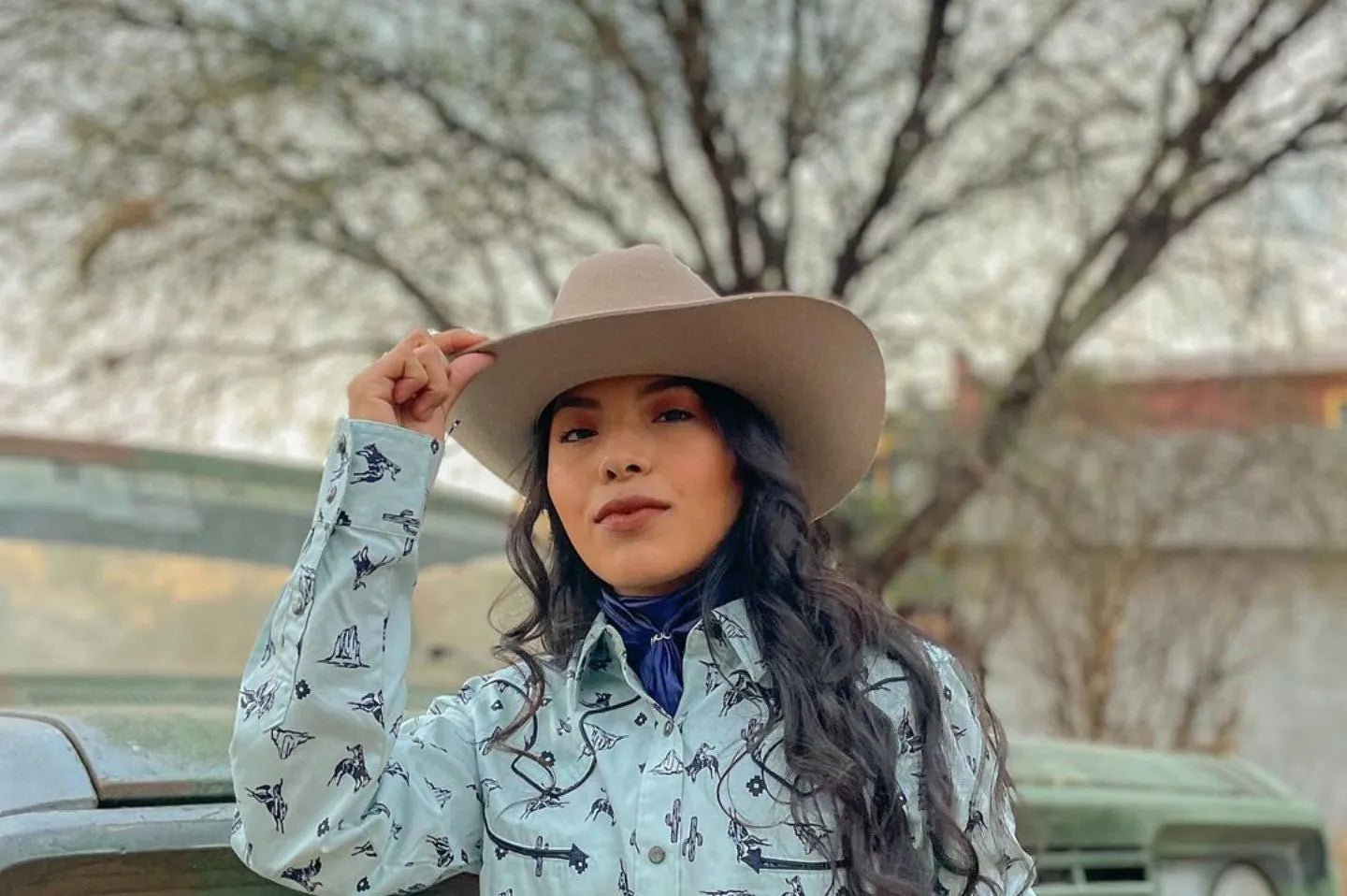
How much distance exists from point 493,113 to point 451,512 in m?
3.00

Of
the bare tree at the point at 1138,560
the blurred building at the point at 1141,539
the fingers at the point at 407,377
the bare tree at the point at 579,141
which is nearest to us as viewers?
the fingers at the point at 407,377

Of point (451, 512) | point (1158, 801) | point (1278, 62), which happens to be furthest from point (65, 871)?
point (1278, 62)

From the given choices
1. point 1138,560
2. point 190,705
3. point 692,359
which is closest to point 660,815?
point 692,359

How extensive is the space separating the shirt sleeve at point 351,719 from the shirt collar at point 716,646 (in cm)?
17

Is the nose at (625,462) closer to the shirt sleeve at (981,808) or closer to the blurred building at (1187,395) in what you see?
the shirt sleeve at (981,808)

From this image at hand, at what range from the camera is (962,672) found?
5.63 ft

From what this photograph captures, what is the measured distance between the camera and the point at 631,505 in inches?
67.9

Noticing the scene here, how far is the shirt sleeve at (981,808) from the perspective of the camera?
5.13 ft

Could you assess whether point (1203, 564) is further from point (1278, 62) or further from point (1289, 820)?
point (1289, 820)

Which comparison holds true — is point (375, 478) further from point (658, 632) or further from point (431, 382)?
point (658, 632)

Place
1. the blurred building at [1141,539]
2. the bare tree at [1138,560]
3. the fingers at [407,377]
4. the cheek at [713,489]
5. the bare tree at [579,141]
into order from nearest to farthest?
the fingers at [407,377] < the cheek at [713,489] < the bare tree at [579,141] < the blurred building at [1141,539] < the bare tree at [1138,560]

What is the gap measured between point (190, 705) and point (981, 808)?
50.1 inches

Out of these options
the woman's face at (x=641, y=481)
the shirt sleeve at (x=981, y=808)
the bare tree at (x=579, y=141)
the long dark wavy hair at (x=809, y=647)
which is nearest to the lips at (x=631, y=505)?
the woman's face at (x=641, y=481)

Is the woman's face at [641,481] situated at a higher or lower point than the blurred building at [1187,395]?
higher
